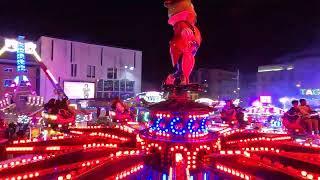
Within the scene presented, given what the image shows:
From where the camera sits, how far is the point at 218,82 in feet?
169

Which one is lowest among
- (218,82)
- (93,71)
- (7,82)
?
(7,82)

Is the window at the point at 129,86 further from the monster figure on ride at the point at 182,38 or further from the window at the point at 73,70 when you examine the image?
the monster figure on ride at the point at 182,38

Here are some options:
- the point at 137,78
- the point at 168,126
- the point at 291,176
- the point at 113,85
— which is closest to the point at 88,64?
the point at 113,85

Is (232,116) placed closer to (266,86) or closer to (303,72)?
(303,72)

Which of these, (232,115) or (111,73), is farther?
(111,73)

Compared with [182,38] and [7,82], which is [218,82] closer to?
[7,82]

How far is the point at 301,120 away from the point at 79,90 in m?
26.3

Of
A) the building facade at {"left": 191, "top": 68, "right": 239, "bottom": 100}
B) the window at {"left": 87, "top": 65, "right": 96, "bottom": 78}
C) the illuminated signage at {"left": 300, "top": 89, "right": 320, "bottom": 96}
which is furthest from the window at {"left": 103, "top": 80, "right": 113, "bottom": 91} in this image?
the illuminated signage at {"left": 300, "top": 89, "right": 320, "bottom": 96}

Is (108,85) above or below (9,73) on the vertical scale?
below

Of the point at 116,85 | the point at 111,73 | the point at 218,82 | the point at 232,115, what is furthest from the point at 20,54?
the point at 218,82

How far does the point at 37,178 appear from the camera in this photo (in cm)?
388

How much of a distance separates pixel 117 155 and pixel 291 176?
2671 mm

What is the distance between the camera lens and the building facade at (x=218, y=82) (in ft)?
163

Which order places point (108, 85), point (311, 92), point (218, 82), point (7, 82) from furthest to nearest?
point (218, 82) < point (311, 92) < point (108, 85) < point (7, 82)
